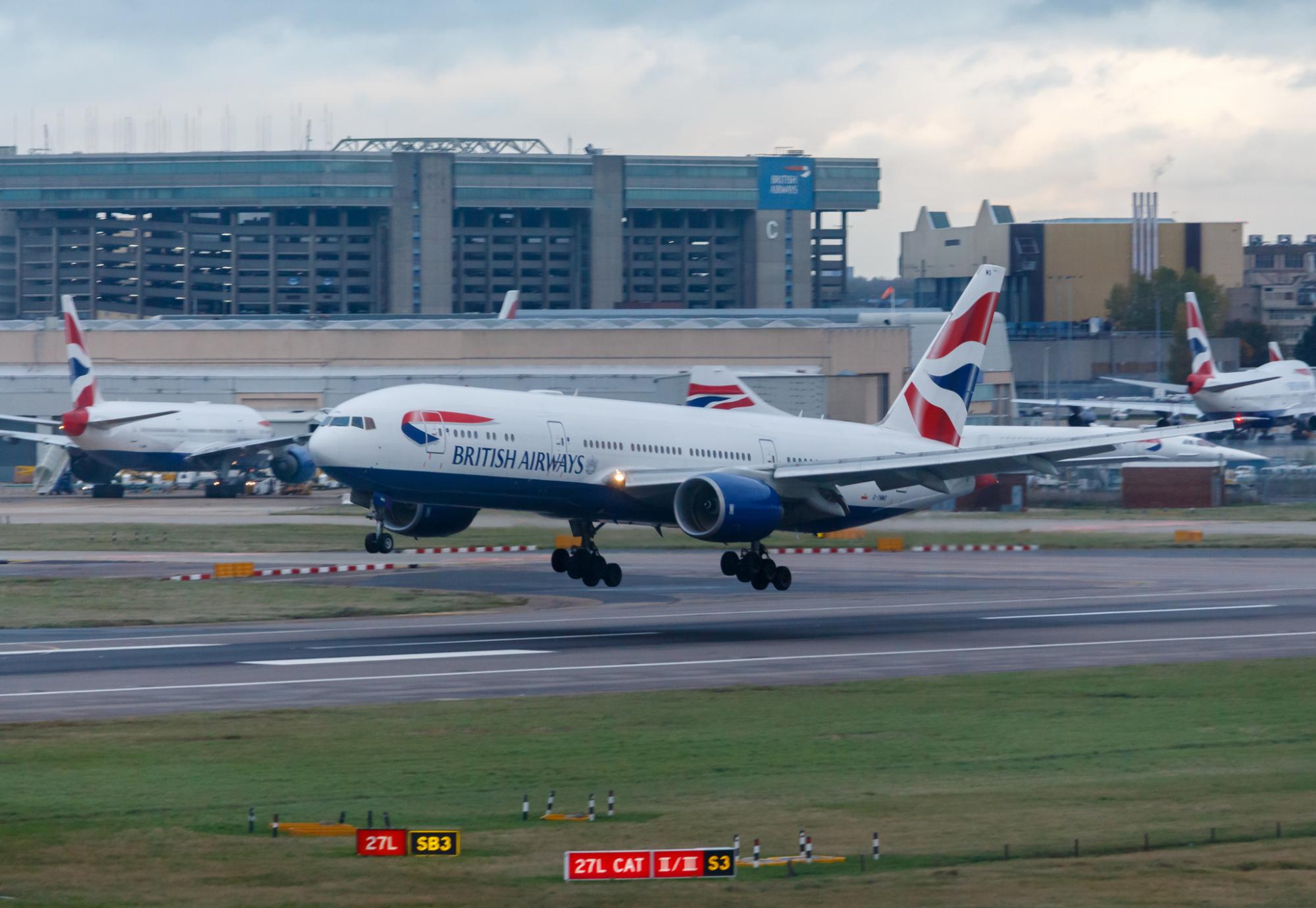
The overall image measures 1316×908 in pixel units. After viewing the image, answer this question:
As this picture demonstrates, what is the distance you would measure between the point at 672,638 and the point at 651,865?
22.1m

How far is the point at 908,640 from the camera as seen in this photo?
36.3 m

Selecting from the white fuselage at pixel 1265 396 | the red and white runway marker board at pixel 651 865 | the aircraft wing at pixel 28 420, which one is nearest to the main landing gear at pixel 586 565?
the red and white runway marker board at pixel 651 865

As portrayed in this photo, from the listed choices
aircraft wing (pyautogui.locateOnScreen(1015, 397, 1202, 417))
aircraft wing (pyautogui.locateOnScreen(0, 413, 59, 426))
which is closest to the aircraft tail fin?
aircraft wing (pyautogui.locateOnScreen(1015, 397, 1202, 417))

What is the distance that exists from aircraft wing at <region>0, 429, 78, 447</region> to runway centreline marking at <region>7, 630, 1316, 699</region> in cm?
6603

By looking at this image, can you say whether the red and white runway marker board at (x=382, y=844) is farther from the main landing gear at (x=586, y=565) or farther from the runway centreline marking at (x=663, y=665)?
the main landing gear at (x=586, y=565)

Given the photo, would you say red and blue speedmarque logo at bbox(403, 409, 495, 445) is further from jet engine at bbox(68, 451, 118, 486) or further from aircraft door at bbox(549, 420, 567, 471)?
jet engine at bbox(68, 451, 118, 486)

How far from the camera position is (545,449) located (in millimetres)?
40750

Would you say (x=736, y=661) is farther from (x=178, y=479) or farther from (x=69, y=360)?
(x=178, y=479)

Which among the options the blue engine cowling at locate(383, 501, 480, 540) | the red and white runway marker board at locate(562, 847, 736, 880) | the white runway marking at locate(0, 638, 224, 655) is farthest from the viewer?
the blue engine cowling at locate(383, 501, 480, 540)

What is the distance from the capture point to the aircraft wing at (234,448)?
300 feet

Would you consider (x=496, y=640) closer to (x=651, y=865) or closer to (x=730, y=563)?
(x=730, y=563)

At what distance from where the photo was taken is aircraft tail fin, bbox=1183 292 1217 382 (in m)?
111

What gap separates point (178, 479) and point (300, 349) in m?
14.8

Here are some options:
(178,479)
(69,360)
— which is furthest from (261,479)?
(69,360)
